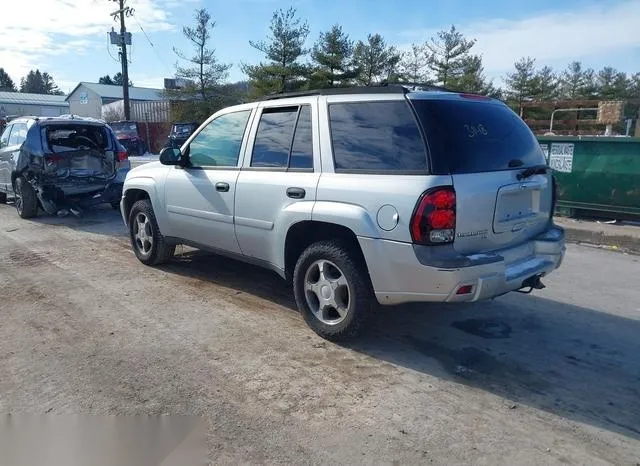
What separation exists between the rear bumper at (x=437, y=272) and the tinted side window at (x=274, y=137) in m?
1.25

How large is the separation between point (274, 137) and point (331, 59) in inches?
977

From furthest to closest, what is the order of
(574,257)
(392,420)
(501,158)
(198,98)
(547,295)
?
(198,98)
(574,257)
(547,295)
(501,158)
(392,420)

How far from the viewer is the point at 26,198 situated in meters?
10.2

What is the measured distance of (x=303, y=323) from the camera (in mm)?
4727

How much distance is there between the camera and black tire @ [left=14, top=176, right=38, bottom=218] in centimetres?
1014

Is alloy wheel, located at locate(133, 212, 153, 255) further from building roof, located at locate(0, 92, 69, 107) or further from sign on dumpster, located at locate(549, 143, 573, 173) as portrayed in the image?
building roof, located at locate(0, 92, 69, 107)

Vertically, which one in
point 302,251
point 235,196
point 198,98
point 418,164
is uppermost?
point 198,98

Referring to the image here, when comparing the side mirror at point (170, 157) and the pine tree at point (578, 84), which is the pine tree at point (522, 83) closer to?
the pine tree at point (578, 84)

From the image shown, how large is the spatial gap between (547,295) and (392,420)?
10.2 feet

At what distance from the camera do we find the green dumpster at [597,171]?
348 inches

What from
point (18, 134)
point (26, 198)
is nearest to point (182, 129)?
point (18, 134)

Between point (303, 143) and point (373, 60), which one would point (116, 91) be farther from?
point (303, 143)

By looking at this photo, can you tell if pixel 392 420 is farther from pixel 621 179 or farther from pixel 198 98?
pixel 198 98

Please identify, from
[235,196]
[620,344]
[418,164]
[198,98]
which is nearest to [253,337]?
[235,196]
